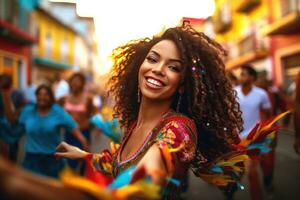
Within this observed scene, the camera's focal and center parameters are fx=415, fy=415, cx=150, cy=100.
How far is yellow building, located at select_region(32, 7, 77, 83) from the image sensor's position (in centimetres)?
2719

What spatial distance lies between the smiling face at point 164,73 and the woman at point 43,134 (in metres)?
2.75

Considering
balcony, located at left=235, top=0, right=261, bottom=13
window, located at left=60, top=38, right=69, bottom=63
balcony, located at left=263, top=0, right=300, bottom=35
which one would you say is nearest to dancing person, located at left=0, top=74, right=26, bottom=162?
balcony, located at left=263, top=0, right=300, bottom=35

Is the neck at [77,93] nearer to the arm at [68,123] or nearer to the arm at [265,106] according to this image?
the arm at [68,123]

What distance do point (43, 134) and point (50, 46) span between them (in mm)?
28325

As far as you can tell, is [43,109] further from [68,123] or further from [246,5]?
[246,5]

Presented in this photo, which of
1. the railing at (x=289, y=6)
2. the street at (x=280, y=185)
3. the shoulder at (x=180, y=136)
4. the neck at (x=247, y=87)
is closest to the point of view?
the shoulder at (x=180, y=136)

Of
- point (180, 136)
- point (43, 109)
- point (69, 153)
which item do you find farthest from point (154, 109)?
point (43, 109)

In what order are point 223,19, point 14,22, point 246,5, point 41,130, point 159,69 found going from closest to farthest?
point 159,69 → point 41,130 → point 14,22 → point 246,5 → point 223,19

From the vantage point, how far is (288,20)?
634 inches

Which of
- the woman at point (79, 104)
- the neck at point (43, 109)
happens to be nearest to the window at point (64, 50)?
the woman at point (79, 104)

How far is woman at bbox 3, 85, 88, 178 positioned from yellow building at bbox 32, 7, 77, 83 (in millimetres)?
20286

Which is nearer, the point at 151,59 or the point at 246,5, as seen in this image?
the point at 151,59

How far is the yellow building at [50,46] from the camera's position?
1070 inches

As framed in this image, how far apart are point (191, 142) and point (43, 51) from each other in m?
29.2
